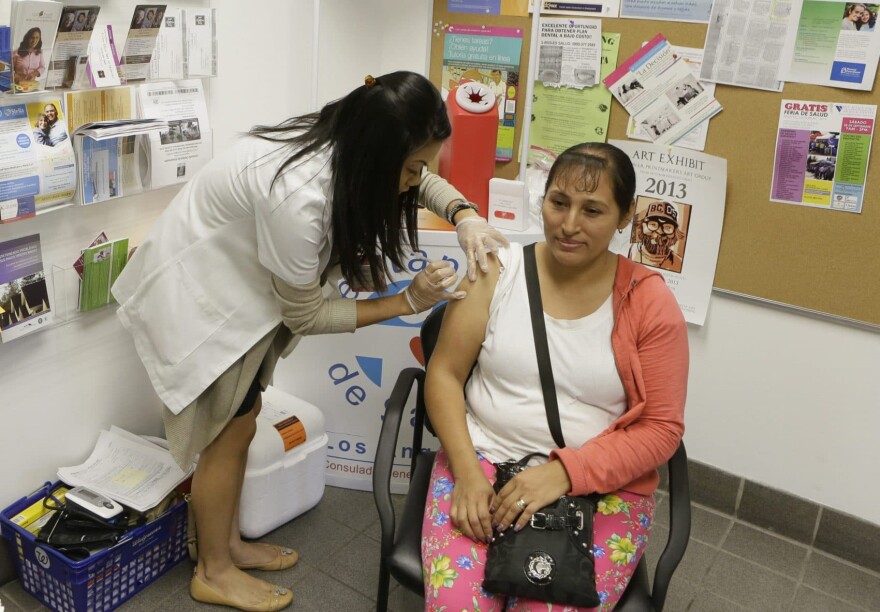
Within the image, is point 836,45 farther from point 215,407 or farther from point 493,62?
point 215,407

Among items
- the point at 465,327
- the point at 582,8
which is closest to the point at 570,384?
the point at 465,327

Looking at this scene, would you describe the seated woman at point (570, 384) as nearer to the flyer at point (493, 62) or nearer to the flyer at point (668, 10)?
the flyer at point (668, 10)

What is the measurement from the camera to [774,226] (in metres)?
2.28

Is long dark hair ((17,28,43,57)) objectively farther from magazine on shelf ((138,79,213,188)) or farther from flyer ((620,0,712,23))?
flyer ((620,0,712,23))

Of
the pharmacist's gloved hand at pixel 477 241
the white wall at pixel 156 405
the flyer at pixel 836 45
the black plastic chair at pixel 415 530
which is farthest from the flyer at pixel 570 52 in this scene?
the black plastic chair at pixel 415 530

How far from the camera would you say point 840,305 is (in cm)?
223

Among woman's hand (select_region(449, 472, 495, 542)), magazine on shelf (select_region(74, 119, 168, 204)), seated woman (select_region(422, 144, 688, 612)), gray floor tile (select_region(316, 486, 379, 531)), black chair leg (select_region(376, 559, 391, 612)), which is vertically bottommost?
gray floor tile (select_region(316, 486, 379, 531))

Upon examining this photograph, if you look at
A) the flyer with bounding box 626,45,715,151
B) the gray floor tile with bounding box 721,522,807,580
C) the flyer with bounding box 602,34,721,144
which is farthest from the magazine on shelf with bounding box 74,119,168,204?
the gray floor tile with bounding box 721,522,807,580

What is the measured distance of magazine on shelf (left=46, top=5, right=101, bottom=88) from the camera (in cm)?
170

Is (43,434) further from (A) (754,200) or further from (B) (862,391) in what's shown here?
(B) (862,391)

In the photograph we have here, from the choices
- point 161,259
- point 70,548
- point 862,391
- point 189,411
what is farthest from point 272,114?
point 862,391

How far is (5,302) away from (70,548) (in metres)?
0.58

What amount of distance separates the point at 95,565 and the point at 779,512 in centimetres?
193

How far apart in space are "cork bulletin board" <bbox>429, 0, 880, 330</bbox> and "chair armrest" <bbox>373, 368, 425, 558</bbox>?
116 centimetres
